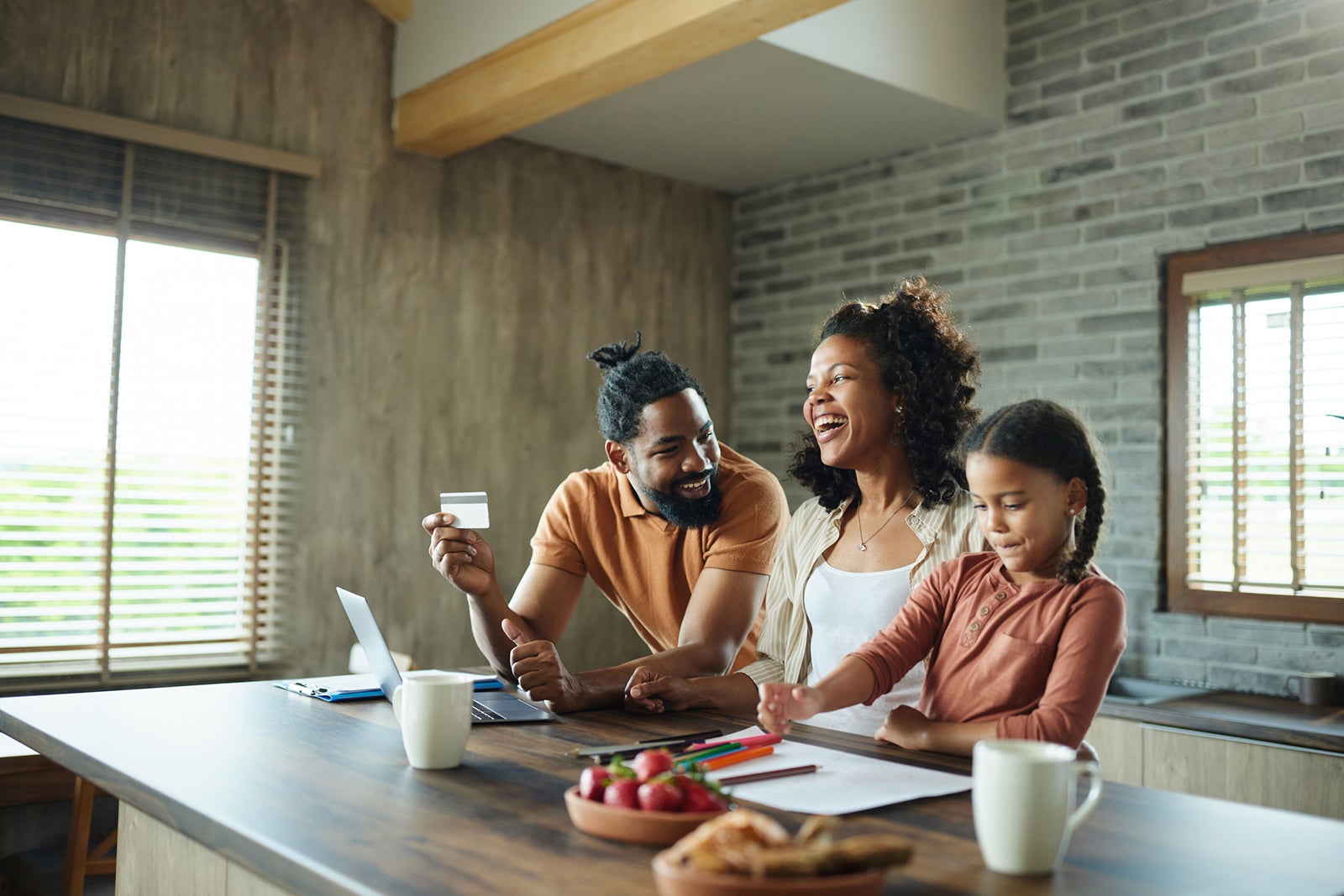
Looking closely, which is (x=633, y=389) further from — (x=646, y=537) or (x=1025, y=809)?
(x=1025, y=809)

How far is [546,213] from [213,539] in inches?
66.3

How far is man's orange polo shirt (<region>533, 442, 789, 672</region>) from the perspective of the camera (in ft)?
7.27

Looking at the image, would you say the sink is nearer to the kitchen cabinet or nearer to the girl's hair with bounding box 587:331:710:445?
the kitchen cabinet

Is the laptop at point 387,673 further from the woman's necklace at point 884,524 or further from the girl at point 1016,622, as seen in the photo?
the woman's necklace at point 884,524

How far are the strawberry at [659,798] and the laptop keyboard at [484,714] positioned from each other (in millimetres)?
630

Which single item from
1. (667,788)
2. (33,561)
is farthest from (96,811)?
(667,788)

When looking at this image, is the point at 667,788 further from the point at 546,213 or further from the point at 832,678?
the point at 546,213

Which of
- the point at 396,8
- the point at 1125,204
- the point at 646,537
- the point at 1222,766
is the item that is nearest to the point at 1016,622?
the point at 646,537

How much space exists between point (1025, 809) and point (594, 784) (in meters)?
0.39

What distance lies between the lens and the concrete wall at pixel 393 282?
3.35 meters

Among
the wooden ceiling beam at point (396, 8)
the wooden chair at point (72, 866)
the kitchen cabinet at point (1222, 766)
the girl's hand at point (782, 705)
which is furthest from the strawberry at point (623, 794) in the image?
the wooden ceiling beam at point (396, 8)

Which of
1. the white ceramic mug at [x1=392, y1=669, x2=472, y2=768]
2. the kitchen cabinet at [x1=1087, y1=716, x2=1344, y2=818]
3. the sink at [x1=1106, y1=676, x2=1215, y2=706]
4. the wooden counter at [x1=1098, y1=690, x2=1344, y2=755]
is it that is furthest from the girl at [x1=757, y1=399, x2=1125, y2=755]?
the sink at [x1=1106, y1=676, x2=1215, y2=706]

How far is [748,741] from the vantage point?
4.45ft

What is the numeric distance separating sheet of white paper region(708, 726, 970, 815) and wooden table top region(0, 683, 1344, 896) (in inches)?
1.0
